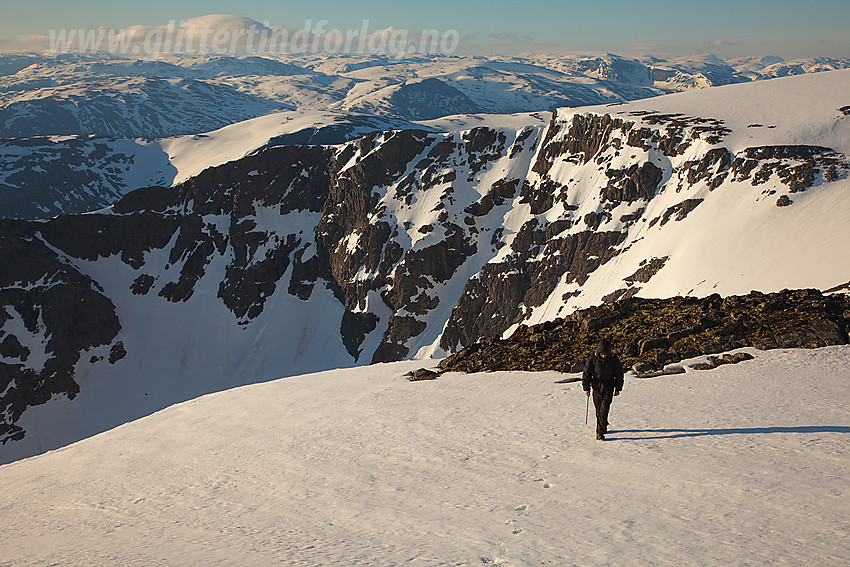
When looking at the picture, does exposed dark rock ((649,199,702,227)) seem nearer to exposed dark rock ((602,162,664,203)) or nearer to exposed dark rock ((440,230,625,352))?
exposed dark rock ((602,162,664,203))

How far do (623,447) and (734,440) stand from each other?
2.11 m

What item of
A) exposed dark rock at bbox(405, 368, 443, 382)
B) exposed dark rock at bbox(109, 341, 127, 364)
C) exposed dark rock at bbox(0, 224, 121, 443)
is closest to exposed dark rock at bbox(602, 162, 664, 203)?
exposed dark rock at bbox(405, 368, 443, 382)

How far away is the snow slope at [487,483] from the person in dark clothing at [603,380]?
0.53 m

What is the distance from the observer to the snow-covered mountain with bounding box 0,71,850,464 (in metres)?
77.6

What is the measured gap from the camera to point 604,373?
12.4 meters

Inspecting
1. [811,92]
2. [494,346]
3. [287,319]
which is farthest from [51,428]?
[811,92]

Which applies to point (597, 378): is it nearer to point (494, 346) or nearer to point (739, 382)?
point (739, 382)

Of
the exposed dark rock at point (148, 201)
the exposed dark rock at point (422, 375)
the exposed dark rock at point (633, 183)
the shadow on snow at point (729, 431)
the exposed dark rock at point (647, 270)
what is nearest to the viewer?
the shadow on snow at point (729, 431)

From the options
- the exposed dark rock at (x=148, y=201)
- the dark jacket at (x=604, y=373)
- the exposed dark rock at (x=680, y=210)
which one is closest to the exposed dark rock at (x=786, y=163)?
the exposed dark rock at (x=680, y=210)

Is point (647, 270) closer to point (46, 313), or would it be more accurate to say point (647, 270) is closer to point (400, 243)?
point (400, 243)

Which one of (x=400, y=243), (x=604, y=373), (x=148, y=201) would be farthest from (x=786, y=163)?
(x=148, y=201)

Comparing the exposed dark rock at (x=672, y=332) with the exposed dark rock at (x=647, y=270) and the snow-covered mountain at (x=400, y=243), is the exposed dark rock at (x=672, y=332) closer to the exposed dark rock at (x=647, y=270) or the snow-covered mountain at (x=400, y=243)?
the snow-covered mountain at (x=400, y=243)

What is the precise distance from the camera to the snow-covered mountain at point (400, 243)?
77.6m

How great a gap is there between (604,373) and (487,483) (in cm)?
358
